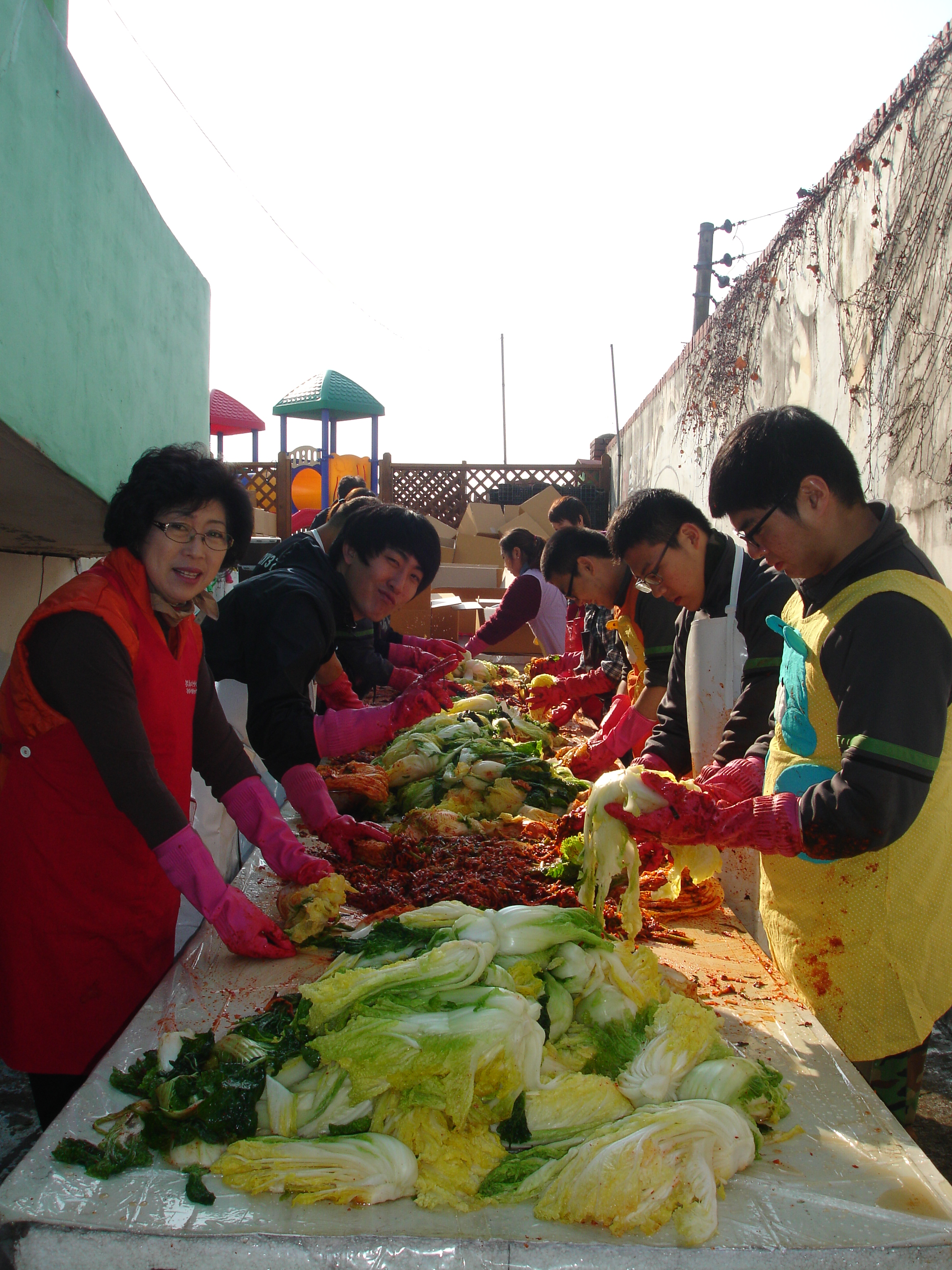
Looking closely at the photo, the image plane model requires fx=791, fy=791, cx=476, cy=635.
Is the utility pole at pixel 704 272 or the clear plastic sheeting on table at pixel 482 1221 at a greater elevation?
the utility pole at pixel 704 272

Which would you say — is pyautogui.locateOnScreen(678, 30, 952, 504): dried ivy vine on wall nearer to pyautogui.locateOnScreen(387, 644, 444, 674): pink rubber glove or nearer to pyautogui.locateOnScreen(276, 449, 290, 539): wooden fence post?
pyautogui.locateOnScreen(387, 644, 444, 674): pink rubber glove

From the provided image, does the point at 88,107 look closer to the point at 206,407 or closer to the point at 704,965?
the point at 206,407

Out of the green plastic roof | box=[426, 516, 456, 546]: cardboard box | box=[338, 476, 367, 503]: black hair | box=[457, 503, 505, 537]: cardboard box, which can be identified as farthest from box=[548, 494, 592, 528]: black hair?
the green plastic roof

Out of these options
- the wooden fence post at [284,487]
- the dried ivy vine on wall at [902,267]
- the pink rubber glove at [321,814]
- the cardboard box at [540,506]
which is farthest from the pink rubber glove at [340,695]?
the wooden fence post at [284,487]

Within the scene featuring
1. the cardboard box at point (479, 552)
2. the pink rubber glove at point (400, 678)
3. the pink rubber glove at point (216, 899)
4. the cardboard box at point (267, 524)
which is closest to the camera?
the pink rubber glove at point (216, 899)

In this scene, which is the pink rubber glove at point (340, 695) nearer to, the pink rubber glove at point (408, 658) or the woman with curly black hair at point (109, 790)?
the pink rubber glove at point (408, 658)

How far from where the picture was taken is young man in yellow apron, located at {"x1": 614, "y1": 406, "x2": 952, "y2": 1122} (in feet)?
5.84

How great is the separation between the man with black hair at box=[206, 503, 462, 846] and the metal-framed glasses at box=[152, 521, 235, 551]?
81cm

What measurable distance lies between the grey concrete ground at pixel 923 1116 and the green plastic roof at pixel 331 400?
14.6 m

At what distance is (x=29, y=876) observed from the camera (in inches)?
82.1

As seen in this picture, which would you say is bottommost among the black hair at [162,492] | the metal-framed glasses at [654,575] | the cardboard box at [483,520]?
the metal-framed glasses at [654,575]

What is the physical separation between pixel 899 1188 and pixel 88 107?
12.9 ft

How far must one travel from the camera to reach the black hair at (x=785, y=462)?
198cm

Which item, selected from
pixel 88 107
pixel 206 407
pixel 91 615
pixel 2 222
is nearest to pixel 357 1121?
pixel 91 615
